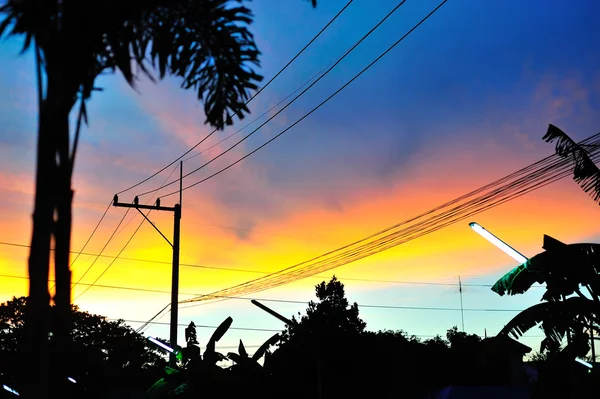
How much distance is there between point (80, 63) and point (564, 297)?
41.7 ft

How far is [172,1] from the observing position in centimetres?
503

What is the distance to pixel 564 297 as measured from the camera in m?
13.9

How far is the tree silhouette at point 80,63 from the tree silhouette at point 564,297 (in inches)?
406

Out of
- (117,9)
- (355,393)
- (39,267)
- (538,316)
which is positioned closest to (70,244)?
(39,267)

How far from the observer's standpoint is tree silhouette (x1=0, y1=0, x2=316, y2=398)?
14.3 feet

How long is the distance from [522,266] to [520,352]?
6.88 ft

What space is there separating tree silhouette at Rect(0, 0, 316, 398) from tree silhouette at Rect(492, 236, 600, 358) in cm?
1032

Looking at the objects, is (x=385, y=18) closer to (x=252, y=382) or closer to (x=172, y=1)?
(x=172, y=1)

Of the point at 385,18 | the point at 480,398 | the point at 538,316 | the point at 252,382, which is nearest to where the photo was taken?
the point at 385,18

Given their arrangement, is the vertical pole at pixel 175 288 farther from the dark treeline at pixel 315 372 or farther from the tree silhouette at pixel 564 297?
the tree silhouette at pixel 564 297

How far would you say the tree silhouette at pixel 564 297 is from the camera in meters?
13.3

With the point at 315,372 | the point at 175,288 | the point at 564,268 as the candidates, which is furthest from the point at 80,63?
the point at 315,372

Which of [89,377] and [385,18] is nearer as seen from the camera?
[385,18]

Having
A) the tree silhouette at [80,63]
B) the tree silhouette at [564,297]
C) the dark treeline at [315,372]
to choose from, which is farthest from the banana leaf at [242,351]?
the tree silhouette at [80,63]
